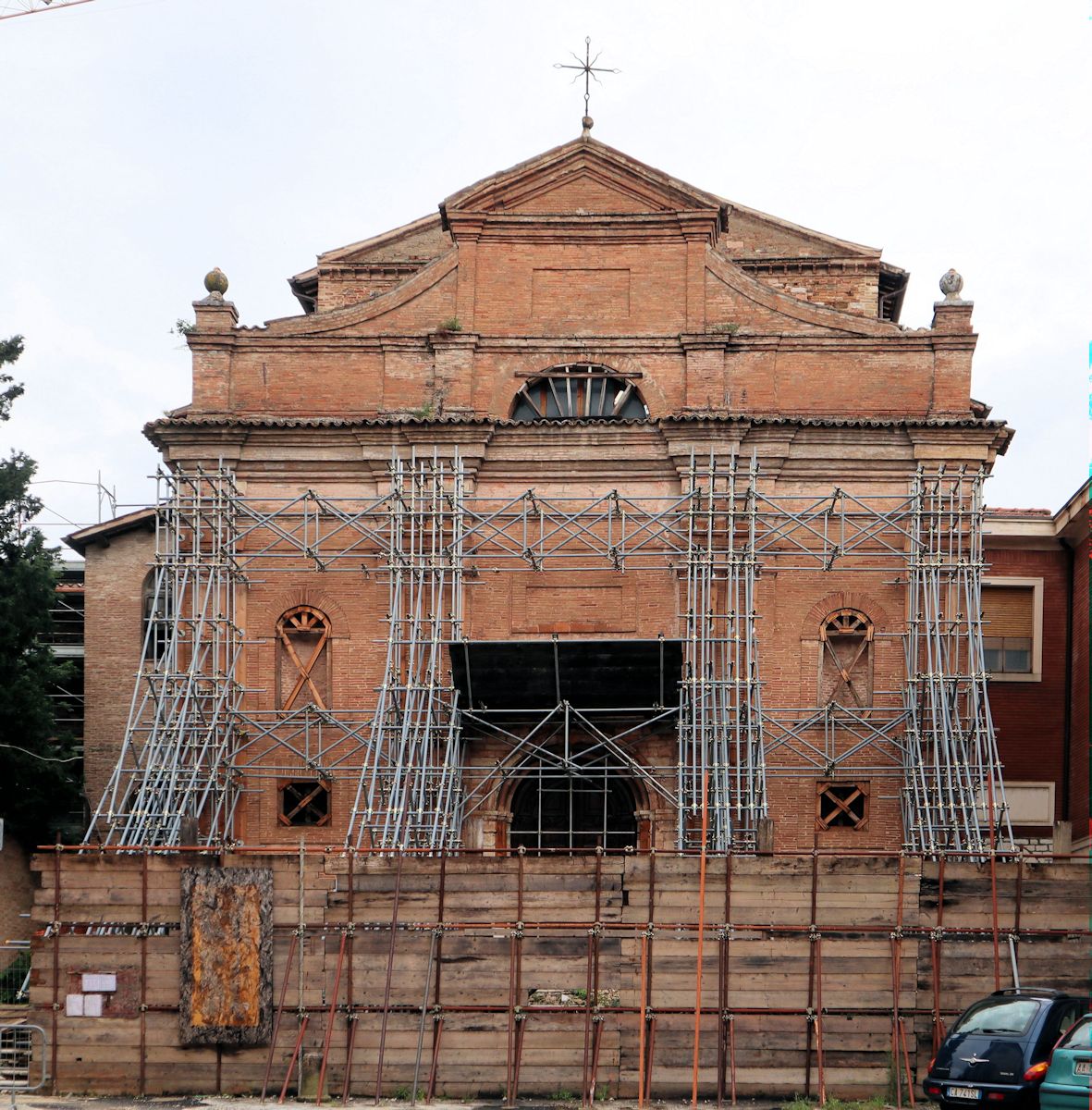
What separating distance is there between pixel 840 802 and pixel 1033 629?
7.76m

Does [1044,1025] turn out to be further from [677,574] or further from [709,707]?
[677,574]

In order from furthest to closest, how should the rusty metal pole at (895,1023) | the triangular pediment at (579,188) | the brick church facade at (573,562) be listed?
1. the triangular pediment at (579,188)
2. the brick church facade at (573,562)
3. the rusty metal pole at (895,1023)

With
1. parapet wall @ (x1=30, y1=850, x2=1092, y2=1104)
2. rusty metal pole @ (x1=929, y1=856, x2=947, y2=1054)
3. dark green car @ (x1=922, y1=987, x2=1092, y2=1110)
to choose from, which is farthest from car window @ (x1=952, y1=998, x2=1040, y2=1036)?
parapet wall @ (x1=30, y1=850, x2=1092, y2=1104)

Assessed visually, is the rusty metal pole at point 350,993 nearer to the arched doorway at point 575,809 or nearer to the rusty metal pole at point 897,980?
the rusty metal pole at point 897,980

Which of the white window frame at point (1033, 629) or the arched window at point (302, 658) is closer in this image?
the arched window at point (302, 658)

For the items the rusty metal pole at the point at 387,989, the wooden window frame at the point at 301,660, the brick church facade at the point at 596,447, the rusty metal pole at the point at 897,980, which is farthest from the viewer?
the wooden window frame at the point at 301,660

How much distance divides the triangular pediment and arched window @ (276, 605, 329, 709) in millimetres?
6832

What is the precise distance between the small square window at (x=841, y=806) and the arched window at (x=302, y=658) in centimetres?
755

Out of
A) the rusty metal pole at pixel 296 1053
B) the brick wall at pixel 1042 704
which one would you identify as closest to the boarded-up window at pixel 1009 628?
the brick wall at pixel 1042 704

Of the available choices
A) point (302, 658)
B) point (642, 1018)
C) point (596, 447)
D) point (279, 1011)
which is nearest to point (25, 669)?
point (302, 658)

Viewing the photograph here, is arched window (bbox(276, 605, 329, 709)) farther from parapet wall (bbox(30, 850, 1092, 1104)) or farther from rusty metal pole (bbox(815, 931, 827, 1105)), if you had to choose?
rusty metal pole (bbox(815, 931, 827, 1105))

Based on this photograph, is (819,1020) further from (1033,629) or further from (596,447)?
(1033,629)

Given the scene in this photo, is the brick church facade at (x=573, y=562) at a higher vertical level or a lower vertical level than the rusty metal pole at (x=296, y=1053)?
higher

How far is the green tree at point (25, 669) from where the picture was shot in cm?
3064
